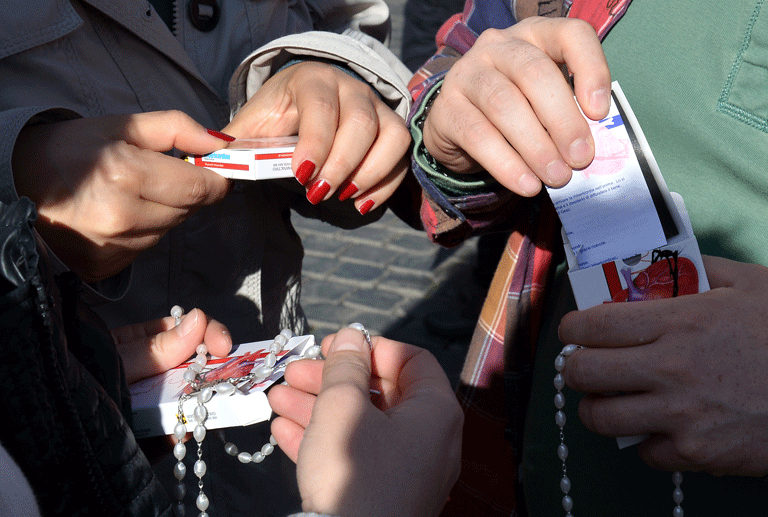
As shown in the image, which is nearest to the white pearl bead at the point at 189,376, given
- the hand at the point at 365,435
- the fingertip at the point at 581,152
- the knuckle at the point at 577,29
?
the hand at the point at 365,435

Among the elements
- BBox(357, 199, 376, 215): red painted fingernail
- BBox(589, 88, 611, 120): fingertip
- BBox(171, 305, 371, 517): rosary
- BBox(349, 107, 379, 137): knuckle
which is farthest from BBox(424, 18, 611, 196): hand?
BBox(171, 305, 371, 517): rosary

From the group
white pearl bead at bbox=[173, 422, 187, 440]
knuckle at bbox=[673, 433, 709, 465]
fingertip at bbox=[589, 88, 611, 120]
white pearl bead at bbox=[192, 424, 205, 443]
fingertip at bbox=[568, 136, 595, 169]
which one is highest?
fingertip at bbox=[589, 88, 611, 120]

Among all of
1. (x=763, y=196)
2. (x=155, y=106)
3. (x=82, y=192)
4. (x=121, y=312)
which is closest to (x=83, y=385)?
(x=82, y=192)

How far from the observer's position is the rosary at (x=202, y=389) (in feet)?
3.60

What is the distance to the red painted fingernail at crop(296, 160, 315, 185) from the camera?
1239mm

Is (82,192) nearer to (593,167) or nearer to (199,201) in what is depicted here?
(199,201)

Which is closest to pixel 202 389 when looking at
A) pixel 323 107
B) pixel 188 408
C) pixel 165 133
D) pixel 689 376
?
pixel 188 408

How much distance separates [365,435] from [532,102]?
26.9 inches

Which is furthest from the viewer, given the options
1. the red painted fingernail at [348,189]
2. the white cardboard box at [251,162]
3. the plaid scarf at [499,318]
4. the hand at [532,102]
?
the plaid scarf at [499,318]

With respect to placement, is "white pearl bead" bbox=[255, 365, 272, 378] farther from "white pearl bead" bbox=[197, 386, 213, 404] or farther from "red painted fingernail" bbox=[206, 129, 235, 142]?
"red painted fingernail" bbox=[206, 129, 235, 142]

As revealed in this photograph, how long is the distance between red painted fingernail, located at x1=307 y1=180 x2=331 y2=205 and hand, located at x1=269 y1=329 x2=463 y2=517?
354 millimetres

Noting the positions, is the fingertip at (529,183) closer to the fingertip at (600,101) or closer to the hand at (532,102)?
the hand at (532,102)

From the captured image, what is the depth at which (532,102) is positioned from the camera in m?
1.07

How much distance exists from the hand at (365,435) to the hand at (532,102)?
430mm
